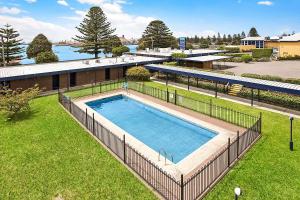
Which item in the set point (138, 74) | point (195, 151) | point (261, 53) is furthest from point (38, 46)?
point (195, 151)

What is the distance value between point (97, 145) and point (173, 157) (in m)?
4.70

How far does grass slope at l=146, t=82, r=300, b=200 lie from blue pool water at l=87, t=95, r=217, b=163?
365 centimetres

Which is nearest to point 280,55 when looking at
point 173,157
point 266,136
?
point 266,136

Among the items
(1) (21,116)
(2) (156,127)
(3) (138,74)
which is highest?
(3) (138,74)

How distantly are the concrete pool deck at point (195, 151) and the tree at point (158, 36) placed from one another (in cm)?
5697

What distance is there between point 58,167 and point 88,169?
63.6 inches

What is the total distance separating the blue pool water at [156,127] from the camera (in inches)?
663

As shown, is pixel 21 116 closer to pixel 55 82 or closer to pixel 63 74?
pixel 55 82

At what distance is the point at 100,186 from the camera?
11109 millimetres

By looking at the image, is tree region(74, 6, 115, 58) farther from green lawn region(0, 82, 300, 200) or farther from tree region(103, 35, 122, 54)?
green lawn region(0, 82, 300, 200)

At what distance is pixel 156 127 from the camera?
2044cm

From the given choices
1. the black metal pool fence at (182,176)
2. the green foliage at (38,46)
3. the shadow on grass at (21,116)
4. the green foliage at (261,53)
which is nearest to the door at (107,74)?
the shadow on grass at (21,116)

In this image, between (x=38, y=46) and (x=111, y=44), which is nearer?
(x=38, y=46)

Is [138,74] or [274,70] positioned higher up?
[274,70]
